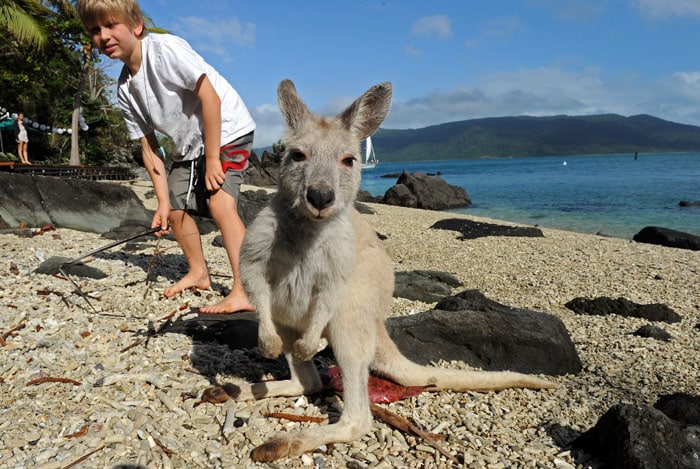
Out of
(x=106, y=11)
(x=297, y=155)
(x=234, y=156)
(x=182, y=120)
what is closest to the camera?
(x=297, y=155)

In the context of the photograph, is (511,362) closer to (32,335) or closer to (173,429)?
(173,429)

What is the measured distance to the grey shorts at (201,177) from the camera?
15.0 feet

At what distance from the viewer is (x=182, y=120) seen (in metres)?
4.46

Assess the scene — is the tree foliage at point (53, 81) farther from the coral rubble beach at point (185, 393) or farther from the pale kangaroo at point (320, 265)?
the pale kangaroo at point (320, 265)

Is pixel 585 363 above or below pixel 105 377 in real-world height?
below

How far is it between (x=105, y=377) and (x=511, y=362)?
2901mm

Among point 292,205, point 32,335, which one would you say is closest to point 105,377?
point 32,335

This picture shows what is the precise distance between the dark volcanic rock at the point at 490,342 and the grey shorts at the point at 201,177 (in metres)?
1.99

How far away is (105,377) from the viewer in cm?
309

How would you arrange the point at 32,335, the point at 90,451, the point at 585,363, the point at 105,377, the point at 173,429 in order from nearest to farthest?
the point at 90,451, the point at 173,429, the point at 105,377, the point at 32,335, the point at 585,363

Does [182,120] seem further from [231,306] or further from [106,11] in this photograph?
[231,306]

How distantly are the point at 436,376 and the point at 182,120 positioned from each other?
3082 mm

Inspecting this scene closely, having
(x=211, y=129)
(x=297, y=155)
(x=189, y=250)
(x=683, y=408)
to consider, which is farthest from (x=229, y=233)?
(x=683, y=408)

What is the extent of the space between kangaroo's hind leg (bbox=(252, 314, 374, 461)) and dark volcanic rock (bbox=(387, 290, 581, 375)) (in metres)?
A: 1.07
